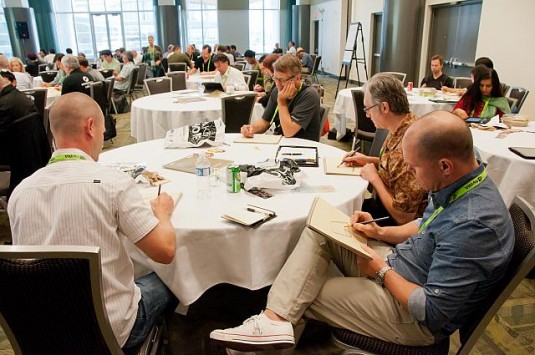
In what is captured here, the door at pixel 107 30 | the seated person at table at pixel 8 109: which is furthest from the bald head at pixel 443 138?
the door at pixel 107 30

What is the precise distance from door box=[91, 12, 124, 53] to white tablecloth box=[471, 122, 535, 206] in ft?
53.3

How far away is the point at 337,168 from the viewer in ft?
7.38

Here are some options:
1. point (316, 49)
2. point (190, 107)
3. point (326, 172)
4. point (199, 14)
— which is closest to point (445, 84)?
point (190, 107)

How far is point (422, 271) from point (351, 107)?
405 cm

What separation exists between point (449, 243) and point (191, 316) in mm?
1542

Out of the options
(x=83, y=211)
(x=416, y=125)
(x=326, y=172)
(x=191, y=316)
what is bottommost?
(x=191, y=316)

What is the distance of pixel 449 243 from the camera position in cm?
122

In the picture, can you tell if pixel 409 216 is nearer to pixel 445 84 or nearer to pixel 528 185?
pixel 528 185

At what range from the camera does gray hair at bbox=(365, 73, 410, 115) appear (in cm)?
201

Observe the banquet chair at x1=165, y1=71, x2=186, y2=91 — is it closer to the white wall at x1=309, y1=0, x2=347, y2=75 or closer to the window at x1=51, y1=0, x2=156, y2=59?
the white wall at x1=309, y1=0, x2=347, y2=75

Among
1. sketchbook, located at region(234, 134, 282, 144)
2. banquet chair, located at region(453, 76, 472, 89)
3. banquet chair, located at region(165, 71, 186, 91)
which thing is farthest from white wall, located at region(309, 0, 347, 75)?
sketchbook, located at region(234, 134, 282, 144)

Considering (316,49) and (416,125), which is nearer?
(416,125)

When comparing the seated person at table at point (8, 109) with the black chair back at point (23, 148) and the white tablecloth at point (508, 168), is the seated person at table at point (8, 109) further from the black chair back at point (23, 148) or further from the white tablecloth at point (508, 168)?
the white tablecloth at point (508, 168)

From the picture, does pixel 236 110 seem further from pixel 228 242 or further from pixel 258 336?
pixel 258 336
